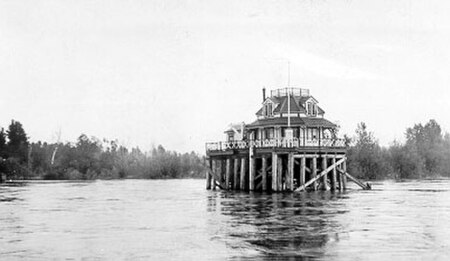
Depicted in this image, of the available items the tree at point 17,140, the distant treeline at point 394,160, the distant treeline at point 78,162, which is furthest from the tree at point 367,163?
the tree at point 17,140

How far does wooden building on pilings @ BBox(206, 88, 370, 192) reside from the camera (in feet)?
192

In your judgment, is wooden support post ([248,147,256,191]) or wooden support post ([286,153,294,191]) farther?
wooden support post ([248,147,256,191])

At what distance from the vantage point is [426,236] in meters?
28.1

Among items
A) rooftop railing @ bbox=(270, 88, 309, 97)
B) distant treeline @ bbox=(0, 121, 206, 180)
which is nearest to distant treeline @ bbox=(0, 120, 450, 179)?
distant treeline @ bbox=(0, 121, 206, 180)

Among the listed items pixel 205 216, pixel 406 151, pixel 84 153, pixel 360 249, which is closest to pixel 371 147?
pixel 406 151

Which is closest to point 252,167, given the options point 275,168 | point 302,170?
point 275,168

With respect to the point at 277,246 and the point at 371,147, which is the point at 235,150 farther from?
the point at 371,147

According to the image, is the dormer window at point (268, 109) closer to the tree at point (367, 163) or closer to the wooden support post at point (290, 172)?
the wooden support post at point (290, 172)

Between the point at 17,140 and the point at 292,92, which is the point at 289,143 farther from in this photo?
the point at 17,140

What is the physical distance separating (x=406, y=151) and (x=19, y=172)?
82.8 meters

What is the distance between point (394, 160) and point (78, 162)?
240 ft

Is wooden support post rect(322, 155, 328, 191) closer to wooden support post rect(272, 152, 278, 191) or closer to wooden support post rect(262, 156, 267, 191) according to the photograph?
wooden support post rect(272, 152, 278, 191)

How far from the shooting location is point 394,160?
449 feet

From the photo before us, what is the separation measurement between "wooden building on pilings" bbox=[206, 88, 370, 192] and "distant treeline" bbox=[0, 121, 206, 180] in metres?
76.2
